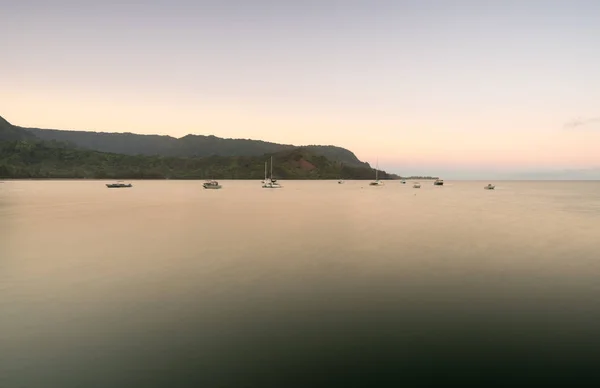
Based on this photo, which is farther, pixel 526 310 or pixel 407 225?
pixel 407 225

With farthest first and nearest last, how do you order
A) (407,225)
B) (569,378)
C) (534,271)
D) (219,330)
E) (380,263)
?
1. (407,225)
2. (380,263)
3. (534,271)
4. (219,330)
5. (569,378)

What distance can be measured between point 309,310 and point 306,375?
6.31 metres

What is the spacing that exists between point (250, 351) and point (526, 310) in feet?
42.0

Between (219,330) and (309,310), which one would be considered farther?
(309,310)

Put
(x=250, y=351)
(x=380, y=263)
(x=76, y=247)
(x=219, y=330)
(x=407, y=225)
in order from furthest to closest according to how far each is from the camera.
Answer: (x=407, y=225)
(x=76, y=247)
(x=380, y=263)
(x=219, y=330)
(x=250, y=351)

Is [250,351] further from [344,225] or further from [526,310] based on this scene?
[344,225]

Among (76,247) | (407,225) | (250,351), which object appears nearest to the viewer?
→ (250,351)

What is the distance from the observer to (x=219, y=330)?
1573 cm

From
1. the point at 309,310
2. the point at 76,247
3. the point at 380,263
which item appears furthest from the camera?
the point at 76,247

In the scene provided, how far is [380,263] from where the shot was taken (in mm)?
29906

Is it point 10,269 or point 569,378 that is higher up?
point 569,378

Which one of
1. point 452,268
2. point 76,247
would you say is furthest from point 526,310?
point 76,247

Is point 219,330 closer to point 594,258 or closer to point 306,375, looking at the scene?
point 306,375

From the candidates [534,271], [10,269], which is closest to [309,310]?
[534,271]
